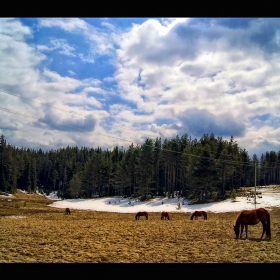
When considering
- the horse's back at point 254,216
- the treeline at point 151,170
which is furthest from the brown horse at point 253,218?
the treeline at point 151,170

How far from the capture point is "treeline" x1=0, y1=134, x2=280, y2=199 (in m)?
54.2

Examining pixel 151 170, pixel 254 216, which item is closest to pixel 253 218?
pixel 254 216

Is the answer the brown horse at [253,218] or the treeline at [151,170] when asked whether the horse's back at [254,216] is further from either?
the treeline at [151,170]

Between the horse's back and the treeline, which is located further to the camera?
the treeline

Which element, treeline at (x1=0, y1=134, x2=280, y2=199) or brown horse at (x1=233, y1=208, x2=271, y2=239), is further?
treeline at (x1=0, y1=134, x2=280, y2=199)

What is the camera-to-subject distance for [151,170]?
65688 mm

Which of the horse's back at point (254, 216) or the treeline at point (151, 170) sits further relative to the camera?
the treeline at point (151, 170)

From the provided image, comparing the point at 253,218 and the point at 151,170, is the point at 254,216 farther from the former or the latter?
the point at 151,170

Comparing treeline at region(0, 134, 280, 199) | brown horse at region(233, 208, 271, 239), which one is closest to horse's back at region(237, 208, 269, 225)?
brown horse at region(233, 208, 271, 239)

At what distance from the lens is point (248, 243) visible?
1166 cm

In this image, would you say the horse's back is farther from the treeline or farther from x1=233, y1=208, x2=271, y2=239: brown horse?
the treeline

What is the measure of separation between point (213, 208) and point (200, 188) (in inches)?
342

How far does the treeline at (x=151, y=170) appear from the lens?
5425cm
